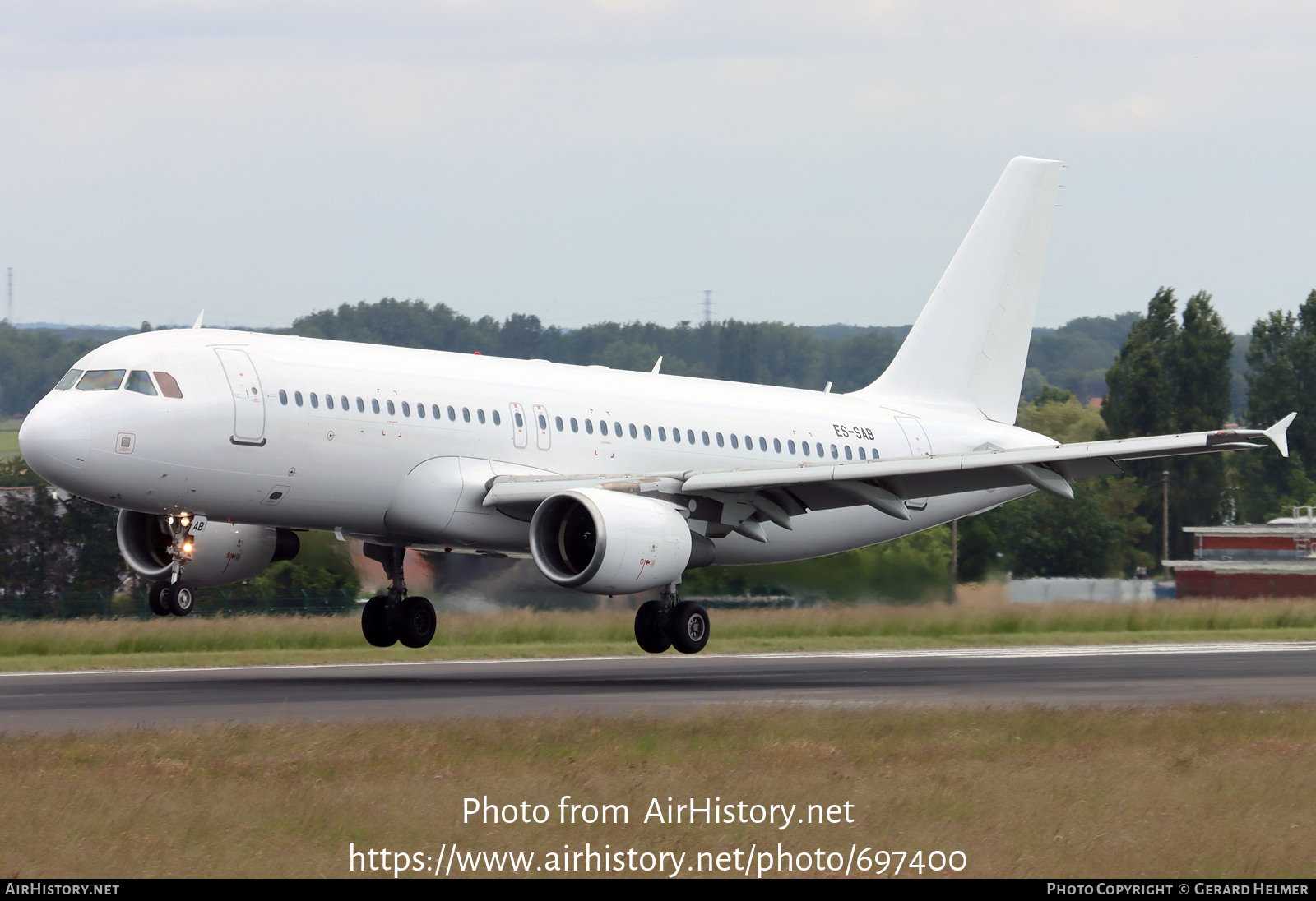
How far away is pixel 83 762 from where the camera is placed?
17109 millimetres

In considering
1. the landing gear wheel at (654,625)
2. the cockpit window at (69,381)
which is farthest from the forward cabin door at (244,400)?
the landing gear wheel at (654,625)

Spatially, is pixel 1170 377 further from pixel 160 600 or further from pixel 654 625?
pixel 160 600

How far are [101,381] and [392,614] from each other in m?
8.15

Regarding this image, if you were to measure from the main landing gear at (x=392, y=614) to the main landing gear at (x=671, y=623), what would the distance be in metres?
4.61

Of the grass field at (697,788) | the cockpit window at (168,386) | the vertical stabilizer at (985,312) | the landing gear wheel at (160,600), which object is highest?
the vertical stabilizer at (985,312)

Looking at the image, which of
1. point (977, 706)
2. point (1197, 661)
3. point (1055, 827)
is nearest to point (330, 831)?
point (1055, 827)

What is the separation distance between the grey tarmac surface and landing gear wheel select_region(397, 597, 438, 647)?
0.57m

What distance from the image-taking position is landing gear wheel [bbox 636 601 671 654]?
29.5 meters

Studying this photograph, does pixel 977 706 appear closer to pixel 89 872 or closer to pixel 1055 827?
pixel 1055 827

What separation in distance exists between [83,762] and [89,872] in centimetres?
518

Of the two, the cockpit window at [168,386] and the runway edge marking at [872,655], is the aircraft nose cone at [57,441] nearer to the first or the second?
the cockpit window at [168,386]

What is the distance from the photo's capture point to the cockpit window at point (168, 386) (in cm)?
2567

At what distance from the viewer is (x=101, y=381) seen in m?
25.6

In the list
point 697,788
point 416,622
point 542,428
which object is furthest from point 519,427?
point 697,788
